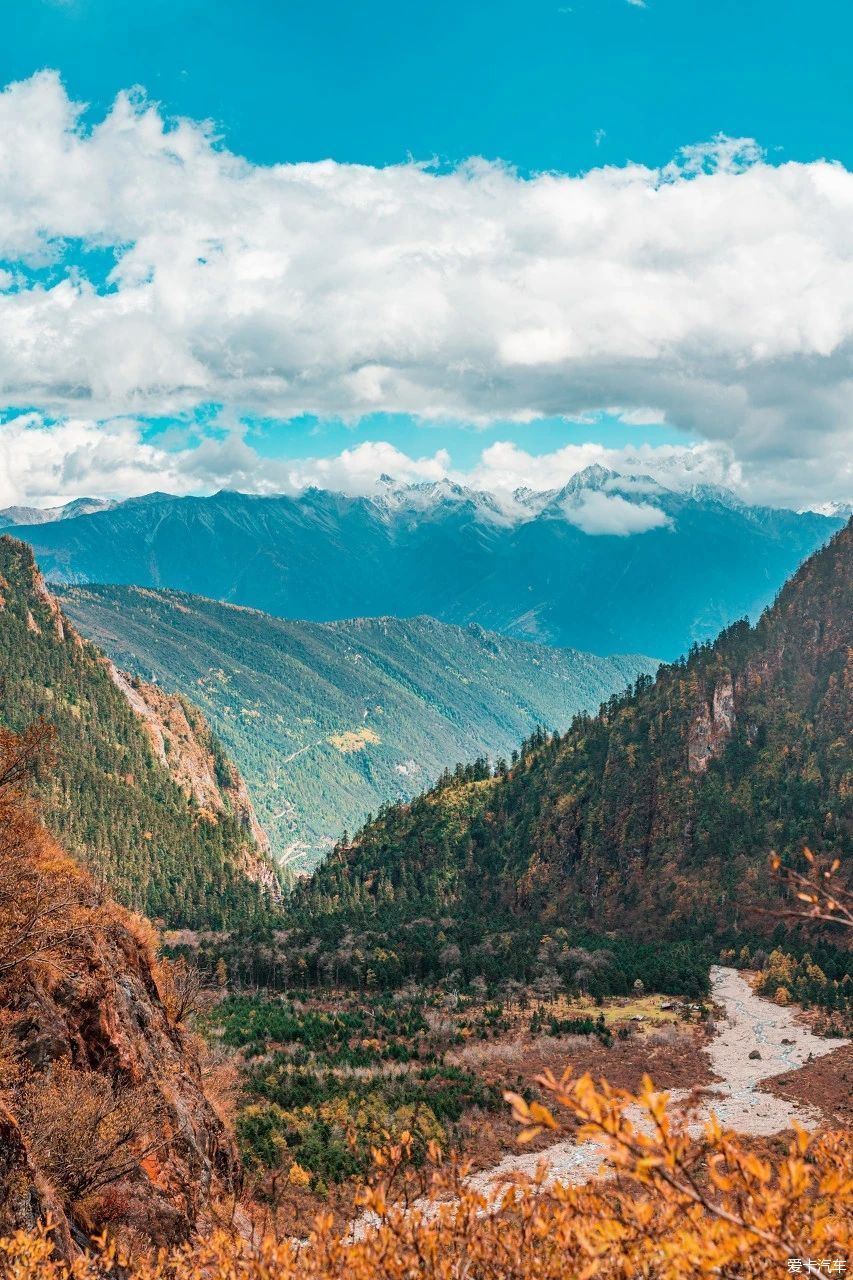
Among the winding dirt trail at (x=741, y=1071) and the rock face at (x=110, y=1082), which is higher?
the rock face at (x=110, y=1082)

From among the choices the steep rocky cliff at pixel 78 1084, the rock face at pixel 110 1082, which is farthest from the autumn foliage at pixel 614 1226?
the steep rocky cliff at pixel 78 1084

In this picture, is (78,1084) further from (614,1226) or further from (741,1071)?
(741,1071)

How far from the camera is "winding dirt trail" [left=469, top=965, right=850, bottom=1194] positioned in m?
69.4

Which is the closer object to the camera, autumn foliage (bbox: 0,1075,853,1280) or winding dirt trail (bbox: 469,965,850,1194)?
autumn foliage (bbox: 0,1075,853,1280)

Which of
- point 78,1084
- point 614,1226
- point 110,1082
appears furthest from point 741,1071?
point 614,1226

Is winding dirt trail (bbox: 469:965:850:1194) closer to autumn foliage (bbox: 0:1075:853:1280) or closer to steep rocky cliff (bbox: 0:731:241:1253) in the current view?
steep rocky cliff (bbox: 0:731:241:1253)

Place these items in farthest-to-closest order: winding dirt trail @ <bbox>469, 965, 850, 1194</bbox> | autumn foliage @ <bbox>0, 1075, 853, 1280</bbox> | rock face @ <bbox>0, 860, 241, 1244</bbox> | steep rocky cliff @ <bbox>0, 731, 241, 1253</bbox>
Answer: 1. winding dirt trail @ <bbox>469, 965, 850, 1194</bbox>
2. steep rocky cliff @ <bbox>0, 731, 241, 1253</bbox>
3. rock face @ <bbox>0, 860, 241, 1244</bbox>
4. autumn foliage @ <bbox>0, 1075, 853, 1280</bbox>

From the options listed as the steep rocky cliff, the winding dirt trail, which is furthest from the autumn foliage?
the winding dirt trail

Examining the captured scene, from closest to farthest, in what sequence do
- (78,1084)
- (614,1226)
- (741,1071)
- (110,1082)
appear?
(614,1226)
(78,1084)
(110,1082)
(741,1071)

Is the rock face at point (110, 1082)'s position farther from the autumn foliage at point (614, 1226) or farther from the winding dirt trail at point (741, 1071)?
the winding dirt trail at point (741, 1071)

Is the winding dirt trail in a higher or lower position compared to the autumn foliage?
lower

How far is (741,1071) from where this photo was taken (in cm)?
9838

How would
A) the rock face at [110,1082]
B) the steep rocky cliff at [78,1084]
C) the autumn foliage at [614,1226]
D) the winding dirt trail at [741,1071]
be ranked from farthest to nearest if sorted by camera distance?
the winding dirt trail at [741,1071] < the steep rocky cliff at [78,1084] < the rock face at [110,1082] < the autumn foliage at [614,1226]

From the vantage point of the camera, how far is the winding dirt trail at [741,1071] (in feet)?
228
